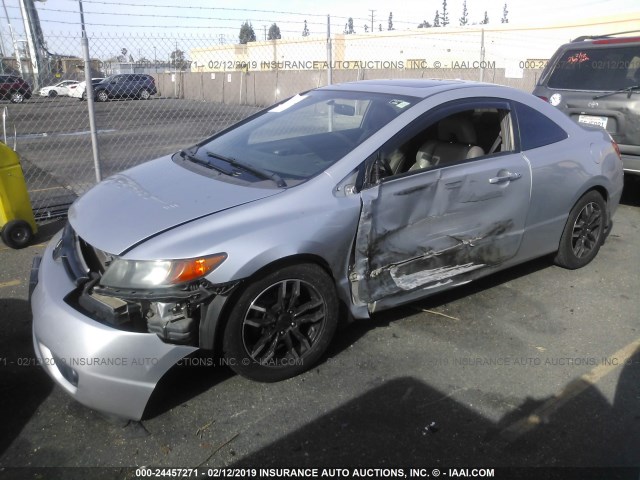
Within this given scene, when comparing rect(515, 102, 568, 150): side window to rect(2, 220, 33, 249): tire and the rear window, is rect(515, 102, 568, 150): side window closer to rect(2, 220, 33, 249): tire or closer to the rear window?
the rear window

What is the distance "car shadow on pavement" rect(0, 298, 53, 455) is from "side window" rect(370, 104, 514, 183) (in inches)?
101

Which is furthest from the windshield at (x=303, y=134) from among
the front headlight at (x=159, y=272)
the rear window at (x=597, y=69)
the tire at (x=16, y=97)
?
the tire at (x=16, y=97)

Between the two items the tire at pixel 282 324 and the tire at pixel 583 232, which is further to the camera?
the tire at pixel 583 232

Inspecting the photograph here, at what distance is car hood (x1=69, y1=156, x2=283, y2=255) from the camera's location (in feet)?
9.04

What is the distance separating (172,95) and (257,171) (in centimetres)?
3615

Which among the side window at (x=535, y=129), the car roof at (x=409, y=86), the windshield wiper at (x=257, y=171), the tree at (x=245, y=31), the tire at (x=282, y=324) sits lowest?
the tire at (x=282, y=324)

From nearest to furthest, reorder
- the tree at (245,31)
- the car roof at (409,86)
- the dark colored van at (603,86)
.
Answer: the car roof at (409,86) → the dark colored van at (603,86) → the tree at (245,31)

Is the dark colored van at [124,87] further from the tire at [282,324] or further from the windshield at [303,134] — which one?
the tire at [282,324]

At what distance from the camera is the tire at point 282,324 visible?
2.81 metres

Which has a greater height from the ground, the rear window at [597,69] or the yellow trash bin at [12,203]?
the rear window at [597,69]

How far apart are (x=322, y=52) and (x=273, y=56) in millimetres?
6543

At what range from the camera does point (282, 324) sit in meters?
2.98

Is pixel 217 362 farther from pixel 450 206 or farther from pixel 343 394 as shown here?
pixel 450 206

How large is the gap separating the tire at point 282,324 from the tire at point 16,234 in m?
3.44
